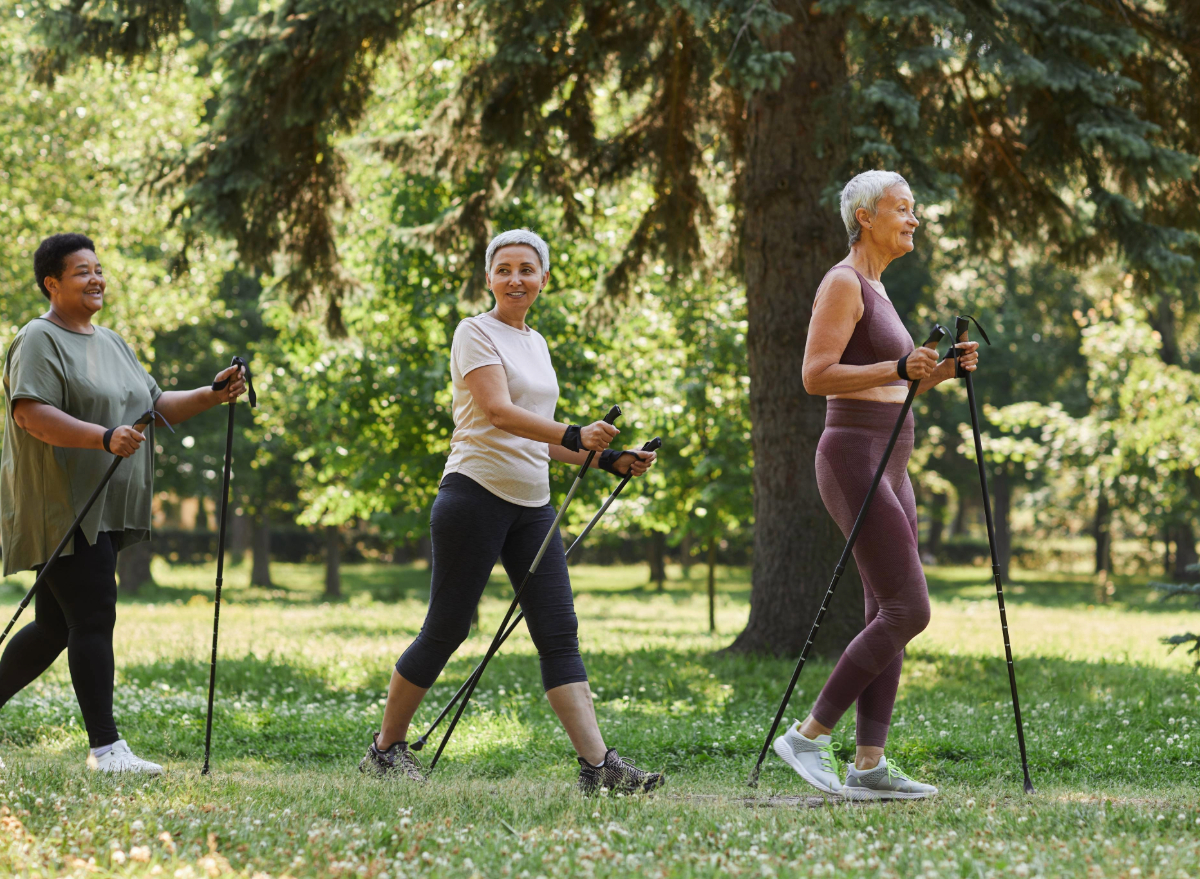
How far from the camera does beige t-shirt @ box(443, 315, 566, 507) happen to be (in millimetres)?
4293

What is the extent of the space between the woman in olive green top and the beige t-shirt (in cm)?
A: 96

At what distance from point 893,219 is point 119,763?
3.65m

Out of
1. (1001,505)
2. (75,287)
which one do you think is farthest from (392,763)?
(1001,505)

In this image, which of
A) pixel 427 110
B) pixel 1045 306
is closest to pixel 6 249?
pixel 427 110

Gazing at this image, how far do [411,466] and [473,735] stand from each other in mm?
7777

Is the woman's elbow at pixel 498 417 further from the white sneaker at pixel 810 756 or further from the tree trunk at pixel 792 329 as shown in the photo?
the tree trunk at pixel 792 329

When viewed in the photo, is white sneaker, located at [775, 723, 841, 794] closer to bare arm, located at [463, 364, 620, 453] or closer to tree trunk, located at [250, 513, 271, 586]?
bare arm, located at [463, 364, 620, 453]

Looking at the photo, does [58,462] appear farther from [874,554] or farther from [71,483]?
[874,554]

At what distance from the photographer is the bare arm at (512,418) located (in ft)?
13.3

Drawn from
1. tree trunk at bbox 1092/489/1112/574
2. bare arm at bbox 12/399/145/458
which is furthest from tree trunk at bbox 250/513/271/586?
Result: bare arm at bbox 12/399/145/458

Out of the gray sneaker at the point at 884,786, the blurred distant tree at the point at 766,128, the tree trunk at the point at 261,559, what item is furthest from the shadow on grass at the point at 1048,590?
the gray sneaker at the point at 884,786

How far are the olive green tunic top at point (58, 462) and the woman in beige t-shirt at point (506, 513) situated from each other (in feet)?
4.30

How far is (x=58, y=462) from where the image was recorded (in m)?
4.54

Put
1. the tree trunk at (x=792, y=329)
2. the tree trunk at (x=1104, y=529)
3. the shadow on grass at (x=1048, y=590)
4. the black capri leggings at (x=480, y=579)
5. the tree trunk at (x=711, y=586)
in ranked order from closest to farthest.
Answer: the black capri leggings at (x=480, y=579) < the tree trunk at (x=792, y=329) < the tree trunk at (x=711, y=586) < the shadow on grass at (x=1048, y=590) < the tree trunk at (x=1104, y=529)
